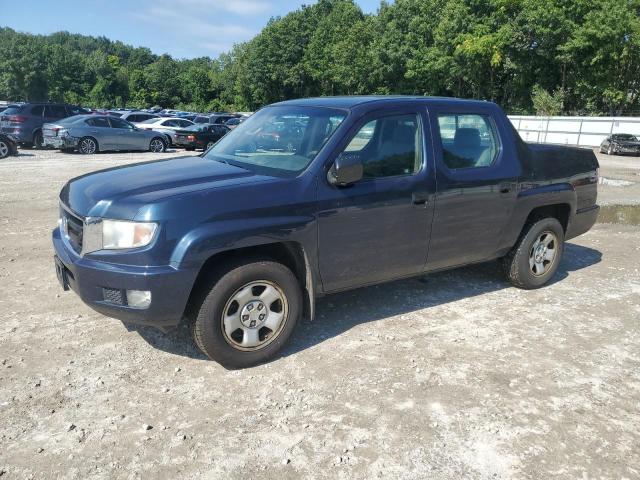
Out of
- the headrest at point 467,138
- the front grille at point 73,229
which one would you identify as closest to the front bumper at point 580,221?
the headrest at point 467,138

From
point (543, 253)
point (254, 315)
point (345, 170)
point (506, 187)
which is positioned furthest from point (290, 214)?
point (543, 253)

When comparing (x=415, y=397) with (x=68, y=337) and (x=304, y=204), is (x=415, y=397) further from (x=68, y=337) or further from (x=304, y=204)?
(x=68, y=337)

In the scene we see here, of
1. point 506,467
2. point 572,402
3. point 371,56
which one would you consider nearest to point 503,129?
point 572,402

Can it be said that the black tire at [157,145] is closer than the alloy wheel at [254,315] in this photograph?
No

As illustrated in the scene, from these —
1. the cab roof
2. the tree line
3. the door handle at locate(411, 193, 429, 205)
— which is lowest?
the door handle at locate(411, 193, 429, 205)

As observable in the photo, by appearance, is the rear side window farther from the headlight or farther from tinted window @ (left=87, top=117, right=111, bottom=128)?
tinted window @ (left=87, top=117, right=111, bottom=128)

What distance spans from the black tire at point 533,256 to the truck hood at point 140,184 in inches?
117

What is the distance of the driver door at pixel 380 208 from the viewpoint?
393cm

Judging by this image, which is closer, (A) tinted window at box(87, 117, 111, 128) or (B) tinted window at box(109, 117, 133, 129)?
(A) tinted window at box(87, 117, 111, 128)

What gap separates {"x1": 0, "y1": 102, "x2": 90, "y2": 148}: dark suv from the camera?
1945 centimetres

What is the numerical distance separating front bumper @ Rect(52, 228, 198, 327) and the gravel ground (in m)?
0.50

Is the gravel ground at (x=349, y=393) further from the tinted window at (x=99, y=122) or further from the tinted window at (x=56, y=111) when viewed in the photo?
the tinted window at (x=56, y=111)

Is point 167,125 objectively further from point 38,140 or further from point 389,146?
point 389,146

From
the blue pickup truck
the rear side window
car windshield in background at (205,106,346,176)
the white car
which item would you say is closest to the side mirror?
the blue pickup truck
